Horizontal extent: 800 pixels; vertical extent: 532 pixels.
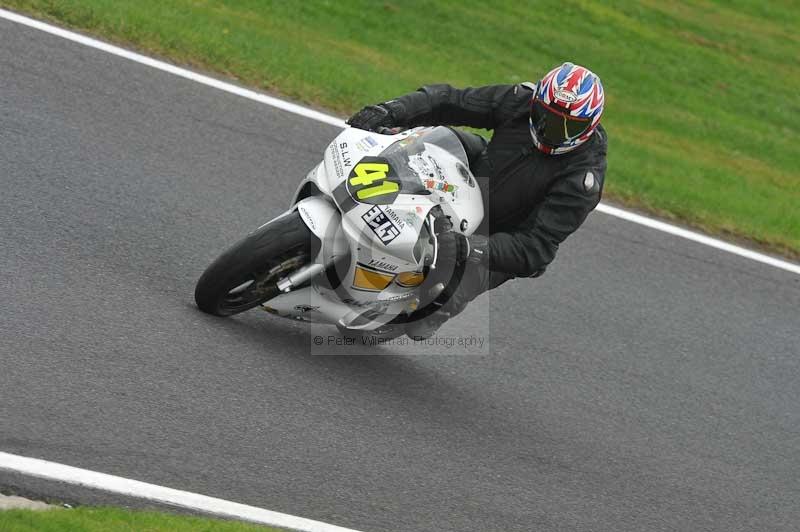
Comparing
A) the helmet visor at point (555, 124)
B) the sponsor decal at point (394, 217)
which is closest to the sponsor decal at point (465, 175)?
the helmet visor at point (555, 124)

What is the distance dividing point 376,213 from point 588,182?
3.68ft

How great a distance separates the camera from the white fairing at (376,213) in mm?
5645

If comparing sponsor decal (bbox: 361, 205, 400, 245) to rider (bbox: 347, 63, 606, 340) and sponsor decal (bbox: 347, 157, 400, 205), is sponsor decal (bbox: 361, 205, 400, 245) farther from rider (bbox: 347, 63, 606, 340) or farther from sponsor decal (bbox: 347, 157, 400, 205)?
rider (bbox: 347, 63, 606, 340)

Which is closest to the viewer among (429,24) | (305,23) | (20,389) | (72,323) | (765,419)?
(20,389)

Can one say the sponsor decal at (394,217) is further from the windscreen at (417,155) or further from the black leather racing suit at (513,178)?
the black leather racing suit at (513,178)

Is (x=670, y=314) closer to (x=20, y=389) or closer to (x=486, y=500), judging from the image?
(x=486, y=500)

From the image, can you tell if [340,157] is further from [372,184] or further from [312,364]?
[312,364]

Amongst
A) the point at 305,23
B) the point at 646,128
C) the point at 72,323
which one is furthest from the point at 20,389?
the point at 646,128

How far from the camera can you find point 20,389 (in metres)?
5.00

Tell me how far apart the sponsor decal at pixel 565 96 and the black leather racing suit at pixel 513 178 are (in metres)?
0.34

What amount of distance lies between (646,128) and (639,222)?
2.57 meters

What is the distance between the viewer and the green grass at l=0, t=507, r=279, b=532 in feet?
13.7

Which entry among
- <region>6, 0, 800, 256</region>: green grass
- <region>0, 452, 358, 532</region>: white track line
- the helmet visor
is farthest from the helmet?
<region>6, 0, 800, 256</region>: green grass

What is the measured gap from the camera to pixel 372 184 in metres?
5.64
